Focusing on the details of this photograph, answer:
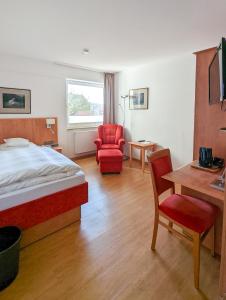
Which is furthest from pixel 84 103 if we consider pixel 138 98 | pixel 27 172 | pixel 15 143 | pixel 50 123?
pixel 27 172

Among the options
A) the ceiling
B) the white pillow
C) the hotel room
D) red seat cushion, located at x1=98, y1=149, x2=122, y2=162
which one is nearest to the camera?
the hotel room

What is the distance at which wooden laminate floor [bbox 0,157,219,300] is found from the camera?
4.67 feet

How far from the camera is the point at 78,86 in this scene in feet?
16.1

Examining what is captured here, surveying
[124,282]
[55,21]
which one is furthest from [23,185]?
[55,21]

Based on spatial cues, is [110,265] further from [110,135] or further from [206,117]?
[110,135]

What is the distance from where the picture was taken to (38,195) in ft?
6.32

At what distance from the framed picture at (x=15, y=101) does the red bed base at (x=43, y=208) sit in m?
2.59

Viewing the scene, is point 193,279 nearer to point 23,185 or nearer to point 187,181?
point 187,181

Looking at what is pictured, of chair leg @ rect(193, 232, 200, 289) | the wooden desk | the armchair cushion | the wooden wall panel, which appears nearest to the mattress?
the wooden desk

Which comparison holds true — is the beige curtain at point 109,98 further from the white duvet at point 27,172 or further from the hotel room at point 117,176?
the white duvet at point 27,172

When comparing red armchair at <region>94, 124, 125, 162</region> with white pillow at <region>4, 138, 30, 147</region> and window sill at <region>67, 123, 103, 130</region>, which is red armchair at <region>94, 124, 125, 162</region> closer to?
window sill at <region>67, 123, 103, 130</region>

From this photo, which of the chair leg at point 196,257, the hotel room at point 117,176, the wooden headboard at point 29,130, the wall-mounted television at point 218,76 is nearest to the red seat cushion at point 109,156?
the hotel room at point 117,176

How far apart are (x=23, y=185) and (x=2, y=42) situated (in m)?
2.54

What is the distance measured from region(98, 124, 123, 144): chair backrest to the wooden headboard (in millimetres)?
1142
